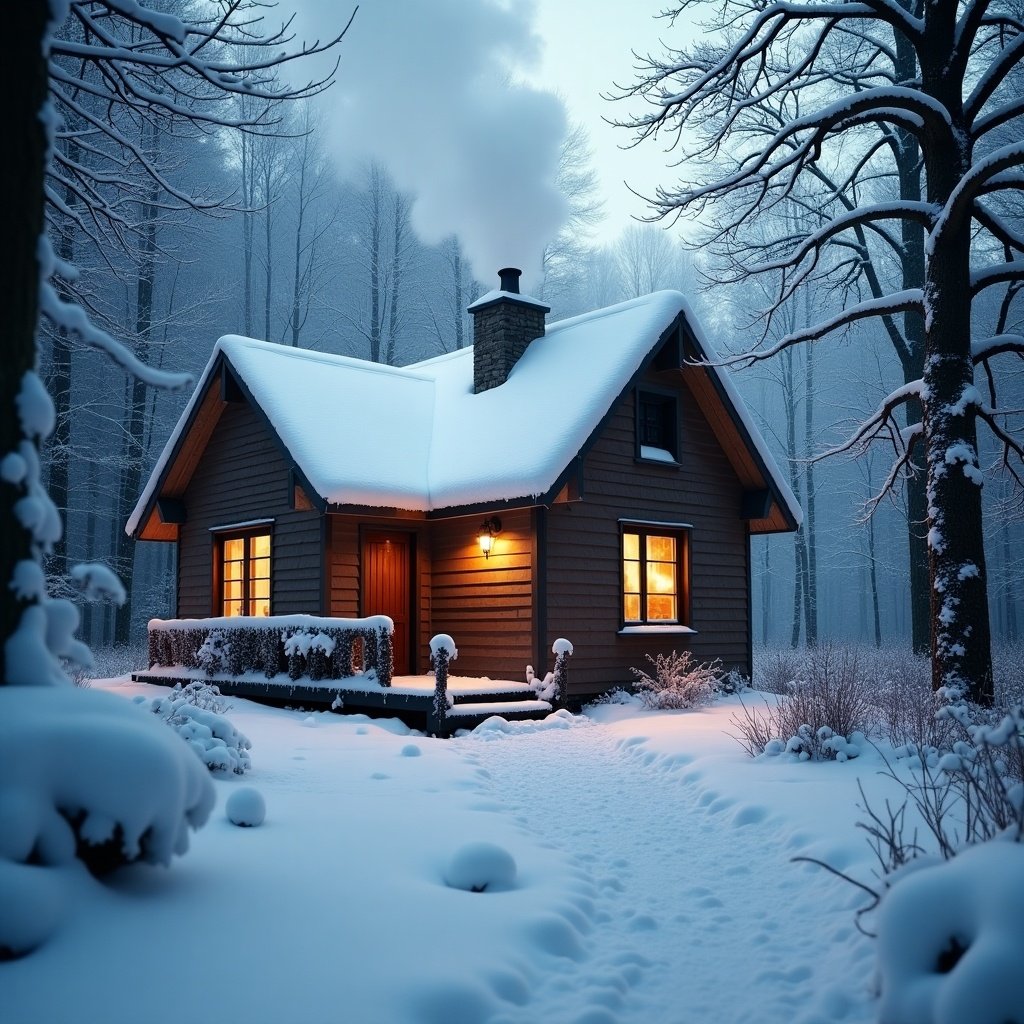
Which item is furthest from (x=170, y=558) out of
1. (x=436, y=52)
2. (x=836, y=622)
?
(x=836, y=622)

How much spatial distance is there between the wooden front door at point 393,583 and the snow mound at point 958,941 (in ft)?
37.9

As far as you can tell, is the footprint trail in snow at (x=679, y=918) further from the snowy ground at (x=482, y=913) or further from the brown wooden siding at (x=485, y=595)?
the brown wooden siding at (x=485, y=595)

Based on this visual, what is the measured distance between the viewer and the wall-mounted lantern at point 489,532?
1359cm

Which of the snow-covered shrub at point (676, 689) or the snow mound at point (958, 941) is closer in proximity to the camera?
the snow mound at point (958, 941)

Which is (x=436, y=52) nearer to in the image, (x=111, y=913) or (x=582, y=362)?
(x=582, y=362)

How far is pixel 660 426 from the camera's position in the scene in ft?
50.2

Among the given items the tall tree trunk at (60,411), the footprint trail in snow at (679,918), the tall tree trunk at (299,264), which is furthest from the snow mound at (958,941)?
the tall tree trunk at (299,264)

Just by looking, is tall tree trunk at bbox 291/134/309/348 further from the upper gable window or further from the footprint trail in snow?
the footprint trail in snow

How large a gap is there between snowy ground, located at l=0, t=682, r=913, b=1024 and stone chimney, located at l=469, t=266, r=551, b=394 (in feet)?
29.8

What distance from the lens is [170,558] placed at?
101 feet

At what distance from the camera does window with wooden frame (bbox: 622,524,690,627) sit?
47.6 ft

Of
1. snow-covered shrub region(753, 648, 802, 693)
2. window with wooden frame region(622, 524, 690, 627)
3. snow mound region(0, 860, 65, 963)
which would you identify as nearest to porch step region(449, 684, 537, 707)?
window with wooden frame region(622, 524, 690, 627)

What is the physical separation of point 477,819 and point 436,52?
13343mm

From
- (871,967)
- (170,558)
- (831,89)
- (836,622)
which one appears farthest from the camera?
(836,622)
